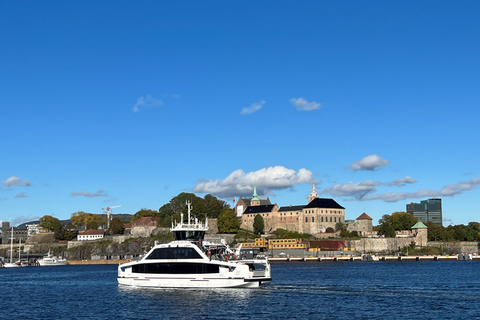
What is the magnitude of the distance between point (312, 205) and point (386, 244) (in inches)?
1169

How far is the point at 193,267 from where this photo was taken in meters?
50.8

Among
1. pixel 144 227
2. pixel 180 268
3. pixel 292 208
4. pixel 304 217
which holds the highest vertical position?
pixel 292 208

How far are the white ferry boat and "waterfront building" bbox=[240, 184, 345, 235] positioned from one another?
415 feet

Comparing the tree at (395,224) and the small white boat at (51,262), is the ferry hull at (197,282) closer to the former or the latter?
the small white boat at (51,262)

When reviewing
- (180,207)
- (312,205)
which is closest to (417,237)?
(312,205)

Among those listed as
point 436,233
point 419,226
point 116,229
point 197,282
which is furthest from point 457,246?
point 197,282

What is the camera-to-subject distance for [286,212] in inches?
7229

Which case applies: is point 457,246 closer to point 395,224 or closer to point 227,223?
point 395,224

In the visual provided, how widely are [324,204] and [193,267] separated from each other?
134298mm

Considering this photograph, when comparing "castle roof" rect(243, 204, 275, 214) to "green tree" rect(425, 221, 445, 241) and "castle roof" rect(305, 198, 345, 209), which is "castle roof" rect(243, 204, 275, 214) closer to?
"castle roof" rect(305, 198, 345, 209)

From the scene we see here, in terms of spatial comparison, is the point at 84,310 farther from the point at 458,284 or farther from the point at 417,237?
the point at 417,237

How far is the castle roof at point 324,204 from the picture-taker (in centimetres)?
18000

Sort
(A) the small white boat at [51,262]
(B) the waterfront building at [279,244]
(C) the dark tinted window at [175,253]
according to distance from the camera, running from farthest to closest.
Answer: (B) the waterfront building at [279,244], (A) the small white boat at [51,262], (C) the dark tinted window at [175,253]

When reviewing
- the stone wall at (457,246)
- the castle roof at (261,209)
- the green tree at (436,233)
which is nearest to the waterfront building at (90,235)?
the castle roof at (261,209)
